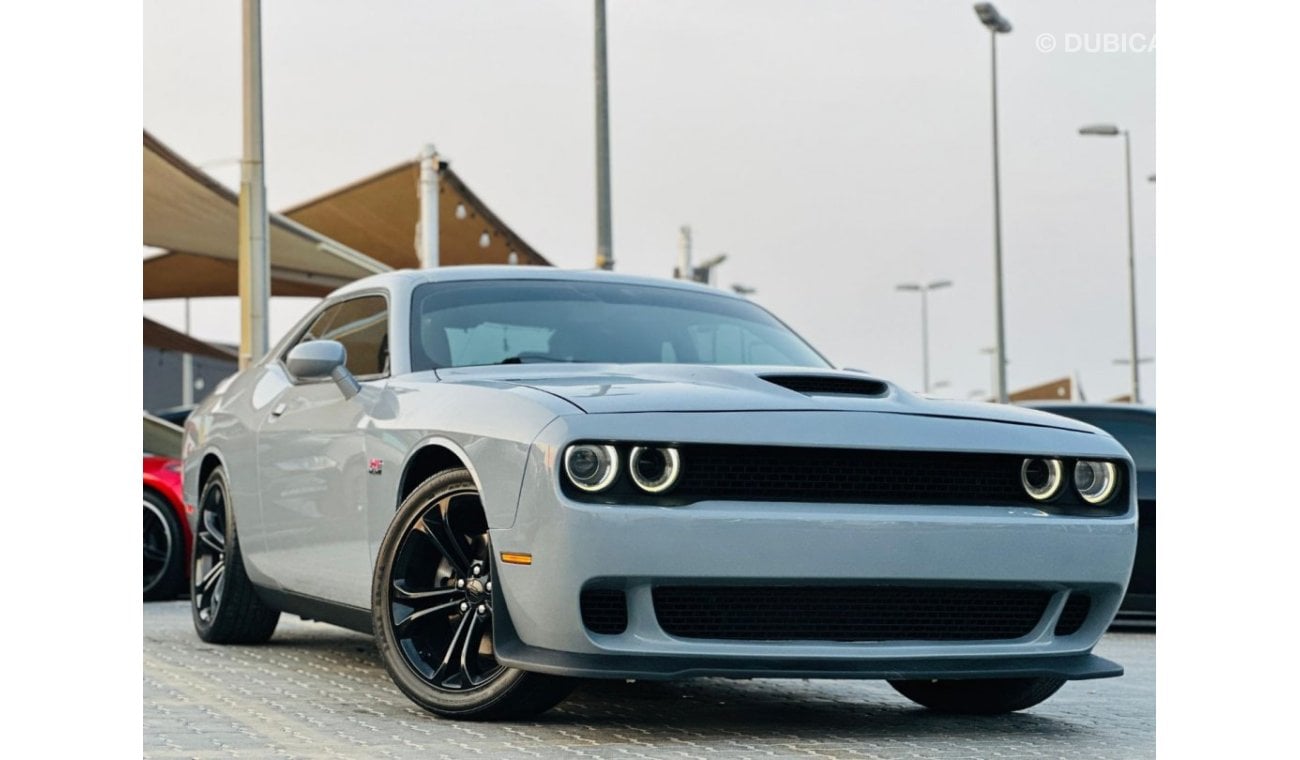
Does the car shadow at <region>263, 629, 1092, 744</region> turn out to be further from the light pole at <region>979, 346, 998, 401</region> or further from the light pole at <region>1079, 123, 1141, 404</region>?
the light pole at <region>979, 346, 998, 401</region>

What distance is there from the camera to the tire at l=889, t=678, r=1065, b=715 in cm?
564

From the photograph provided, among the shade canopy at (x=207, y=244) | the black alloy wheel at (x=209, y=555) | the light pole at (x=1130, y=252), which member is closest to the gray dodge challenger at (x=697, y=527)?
the black alloy wheel at (x=209, y=555)

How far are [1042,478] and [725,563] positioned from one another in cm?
106

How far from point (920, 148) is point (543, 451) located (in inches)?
183

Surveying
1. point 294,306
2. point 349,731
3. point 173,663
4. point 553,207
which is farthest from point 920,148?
point 294,306

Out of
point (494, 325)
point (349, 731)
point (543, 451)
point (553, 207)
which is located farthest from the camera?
point (553, 207)

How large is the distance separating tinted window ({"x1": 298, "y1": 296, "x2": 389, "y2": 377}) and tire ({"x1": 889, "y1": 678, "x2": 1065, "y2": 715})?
6.79 feet

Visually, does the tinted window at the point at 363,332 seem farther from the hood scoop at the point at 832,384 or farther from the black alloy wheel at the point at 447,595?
the hood scoop at the point at 832,384

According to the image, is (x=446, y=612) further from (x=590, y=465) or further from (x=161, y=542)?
(x=161, y=542)

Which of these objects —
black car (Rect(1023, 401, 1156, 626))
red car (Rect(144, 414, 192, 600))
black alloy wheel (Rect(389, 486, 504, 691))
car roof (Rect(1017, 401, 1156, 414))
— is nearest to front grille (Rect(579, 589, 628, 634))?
black alloy wheel (Rect(389, 486, 504, 691))

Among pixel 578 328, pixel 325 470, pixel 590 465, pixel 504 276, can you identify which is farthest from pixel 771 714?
pixel 504 276

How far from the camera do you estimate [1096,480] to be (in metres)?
5.30
